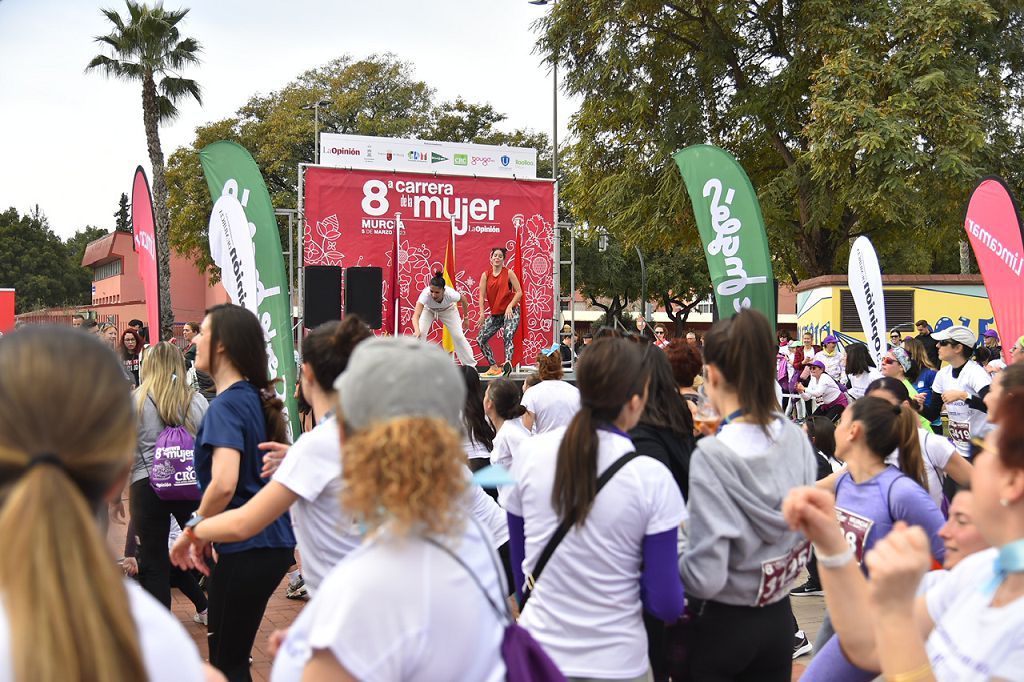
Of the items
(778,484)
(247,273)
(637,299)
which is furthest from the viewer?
(637,299)

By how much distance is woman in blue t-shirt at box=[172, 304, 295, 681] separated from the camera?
3475 mm

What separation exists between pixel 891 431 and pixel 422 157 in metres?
13.9

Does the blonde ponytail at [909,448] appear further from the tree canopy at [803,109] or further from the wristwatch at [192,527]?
the tree canopy at [803,109]

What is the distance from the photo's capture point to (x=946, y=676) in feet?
Result: 5.79

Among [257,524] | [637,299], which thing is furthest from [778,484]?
[637,299]

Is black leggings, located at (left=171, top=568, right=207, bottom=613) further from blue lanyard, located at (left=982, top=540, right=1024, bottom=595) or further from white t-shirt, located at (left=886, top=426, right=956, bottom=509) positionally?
blue lanyard, located at (left=982, top=540, right=1024, bottom=595)

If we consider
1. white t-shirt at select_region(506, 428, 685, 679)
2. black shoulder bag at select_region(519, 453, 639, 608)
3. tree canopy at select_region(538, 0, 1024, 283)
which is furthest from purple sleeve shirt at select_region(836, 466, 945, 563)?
tree canopy at select_region(538, 0, 1024, 283)

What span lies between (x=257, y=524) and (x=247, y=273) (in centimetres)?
376

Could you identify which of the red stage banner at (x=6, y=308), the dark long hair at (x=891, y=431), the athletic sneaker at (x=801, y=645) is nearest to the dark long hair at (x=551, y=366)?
the athletic sneaker at (x=801, y=645)

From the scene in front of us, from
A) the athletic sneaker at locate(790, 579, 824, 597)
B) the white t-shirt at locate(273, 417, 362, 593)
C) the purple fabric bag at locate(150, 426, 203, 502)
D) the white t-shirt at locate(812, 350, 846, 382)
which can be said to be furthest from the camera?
the white t-shirt at locate(812, 350, 846, 382)

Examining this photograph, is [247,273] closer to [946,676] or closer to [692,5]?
[946,676]

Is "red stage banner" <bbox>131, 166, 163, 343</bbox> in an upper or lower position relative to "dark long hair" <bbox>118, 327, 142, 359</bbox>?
upper

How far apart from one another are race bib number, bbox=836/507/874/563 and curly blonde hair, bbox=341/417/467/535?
2484 mm

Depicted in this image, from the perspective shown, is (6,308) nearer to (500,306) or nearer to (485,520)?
(500,306)
